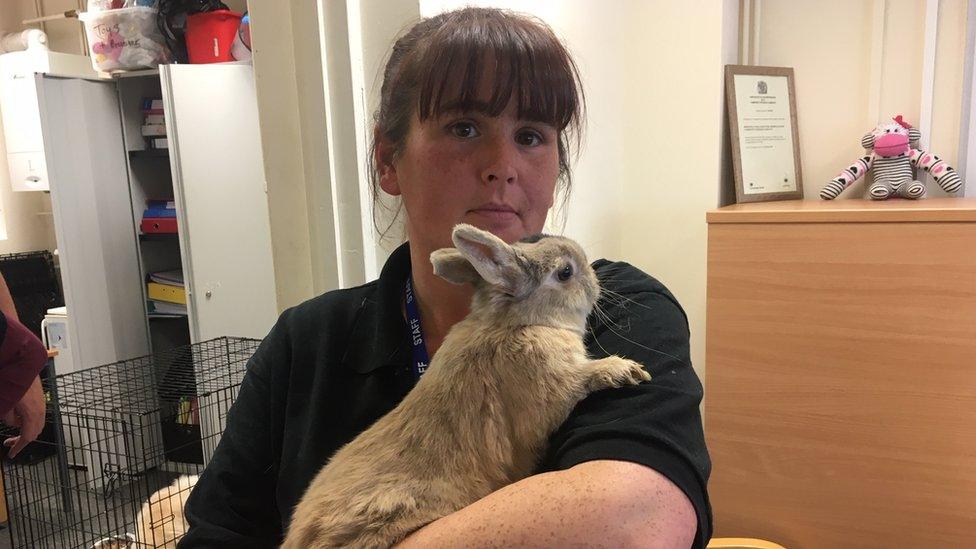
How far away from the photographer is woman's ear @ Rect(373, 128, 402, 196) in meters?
1.30

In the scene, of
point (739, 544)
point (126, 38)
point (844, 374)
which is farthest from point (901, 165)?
point (126, 38)

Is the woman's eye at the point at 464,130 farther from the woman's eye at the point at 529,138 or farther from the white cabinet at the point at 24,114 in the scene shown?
the white cabinet at the point at 24,114

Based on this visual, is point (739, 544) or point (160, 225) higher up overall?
point (160, 225)

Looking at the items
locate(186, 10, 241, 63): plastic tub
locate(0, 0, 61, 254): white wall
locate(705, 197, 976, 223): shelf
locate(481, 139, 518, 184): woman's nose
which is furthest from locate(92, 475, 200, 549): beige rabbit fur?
locate(0, 0, 61, 254): white wall

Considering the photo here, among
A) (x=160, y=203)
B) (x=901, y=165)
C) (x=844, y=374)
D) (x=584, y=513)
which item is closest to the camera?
(x=584, y=513)

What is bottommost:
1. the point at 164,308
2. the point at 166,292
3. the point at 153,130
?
the point at 164,308

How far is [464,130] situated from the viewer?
1132mm

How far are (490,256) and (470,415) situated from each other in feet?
0.80

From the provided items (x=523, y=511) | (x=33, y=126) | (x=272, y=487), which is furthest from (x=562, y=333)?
(x=33, y=126)

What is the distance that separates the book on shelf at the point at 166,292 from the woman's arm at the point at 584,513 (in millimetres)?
4025

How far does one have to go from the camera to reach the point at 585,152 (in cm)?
247

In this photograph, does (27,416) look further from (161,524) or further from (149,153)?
(149,153)

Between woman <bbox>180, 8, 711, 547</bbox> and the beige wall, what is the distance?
1.99 m

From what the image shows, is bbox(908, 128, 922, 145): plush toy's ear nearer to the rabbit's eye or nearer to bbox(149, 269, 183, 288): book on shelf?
the rabbit's eye
